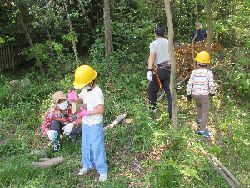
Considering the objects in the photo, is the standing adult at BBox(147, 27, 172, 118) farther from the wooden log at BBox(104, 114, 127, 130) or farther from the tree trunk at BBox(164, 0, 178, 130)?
the tree trunk at BBox(164, 0, 178, 130)

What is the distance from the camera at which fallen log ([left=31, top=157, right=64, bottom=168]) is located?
21.5 feet

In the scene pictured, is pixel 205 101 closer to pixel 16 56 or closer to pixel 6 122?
pixel 6 122

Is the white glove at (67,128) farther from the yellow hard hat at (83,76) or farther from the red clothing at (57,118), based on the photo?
the yellow hard hat at (83,76)

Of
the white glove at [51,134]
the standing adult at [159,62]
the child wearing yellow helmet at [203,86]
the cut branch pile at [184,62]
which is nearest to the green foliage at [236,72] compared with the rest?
the cut branch pile at [184,62]

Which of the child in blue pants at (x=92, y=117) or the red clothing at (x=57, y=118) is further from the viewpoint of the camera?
the red clothing at (x=57, y=118)

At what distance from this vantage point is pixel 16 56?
43.0ft

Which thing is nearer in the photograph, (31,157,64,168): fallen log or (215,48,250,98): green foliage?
(31,157,64,168): fallen log

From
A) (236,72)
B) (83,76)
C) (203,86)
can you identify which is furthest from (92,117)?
(236,72)

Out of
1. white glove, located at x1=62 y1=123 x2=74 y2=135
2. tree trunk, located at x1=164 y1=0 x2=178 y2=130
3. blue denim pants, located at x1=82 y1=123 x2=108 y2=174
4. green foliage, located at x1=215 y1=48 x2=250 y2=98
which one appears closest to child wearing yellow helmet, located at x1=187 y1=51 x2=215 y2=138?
tree trunk, located at x1=164 y1=0 x2=178 y2=130

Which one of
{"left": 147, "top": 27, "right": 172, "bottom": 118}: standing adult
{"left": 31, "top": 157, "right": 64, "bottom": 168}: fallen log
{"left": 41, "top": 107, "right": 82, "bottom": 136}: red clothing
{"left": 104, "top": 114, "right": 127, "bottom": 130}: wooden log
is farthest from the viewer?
{"left": 147, "top": 27, "right": 172, "bottom": 118}: standing adult

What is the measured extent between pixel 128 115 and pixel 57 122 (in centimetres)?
160

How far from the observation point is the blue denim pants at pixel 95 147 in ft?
20.0

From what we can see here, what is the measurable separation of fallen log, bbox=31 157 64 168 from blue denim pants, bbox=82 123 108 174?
1.87 feet

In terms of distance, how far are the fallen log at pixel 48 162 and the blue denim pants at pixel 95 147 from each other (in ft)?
1.87
